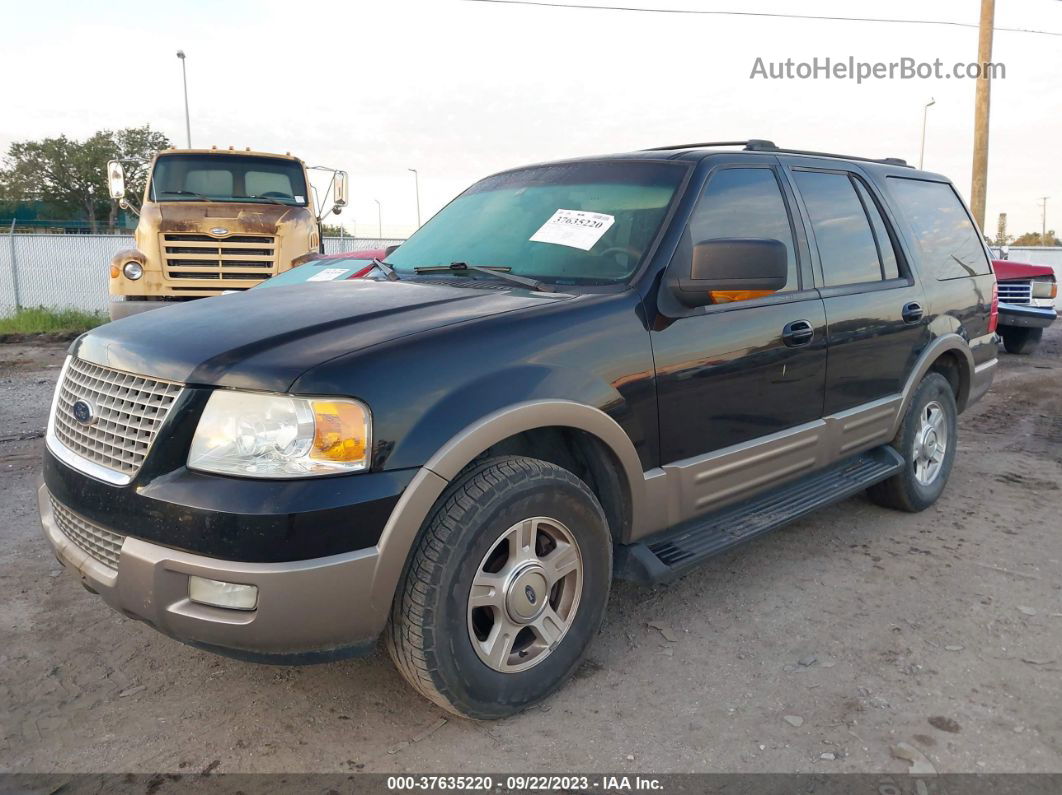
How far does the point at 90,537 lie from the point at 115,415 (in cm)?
38

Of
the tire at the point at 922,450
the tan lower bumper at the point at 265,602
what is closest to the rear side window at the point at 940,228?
the tire at the point at 922,450

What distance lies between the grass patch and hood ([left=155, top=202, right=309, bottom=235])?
17.2 feet

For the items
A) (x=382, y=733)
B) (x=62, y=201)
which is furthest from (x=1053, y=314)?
(x=62, y=201)

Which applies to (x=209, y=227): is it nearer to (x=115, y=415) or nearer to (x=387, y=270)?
(x=387, y=270)

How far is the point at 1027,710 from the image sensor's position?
276 centimetres

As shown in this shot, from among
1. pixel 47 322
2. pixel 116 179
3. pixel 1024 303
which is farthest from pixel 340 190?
pixel 1024 303

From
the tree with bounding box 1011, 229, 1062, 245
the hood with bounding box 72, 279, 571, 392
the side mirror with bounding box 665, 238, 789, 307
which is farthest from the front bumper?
the tree with bounding box 1011, 229, 1062, 245

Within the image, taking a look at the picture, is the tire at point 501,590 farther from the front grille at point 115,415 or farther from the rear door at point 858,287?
the rear door at point 858,287

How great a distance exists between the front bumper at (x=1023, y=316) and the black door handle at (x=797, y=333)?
9.36 meters

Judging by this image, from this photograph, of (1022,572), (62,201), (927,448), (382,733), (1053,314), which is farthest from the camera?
(62,201)

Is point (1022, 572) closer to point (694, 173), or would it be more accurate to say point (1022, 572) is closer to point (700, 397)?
point (700, 397)

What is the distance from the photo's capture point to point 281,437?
2271 mm

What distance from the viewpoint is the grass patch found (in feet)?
44.5

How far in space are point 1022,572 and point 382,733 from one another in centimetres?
307
